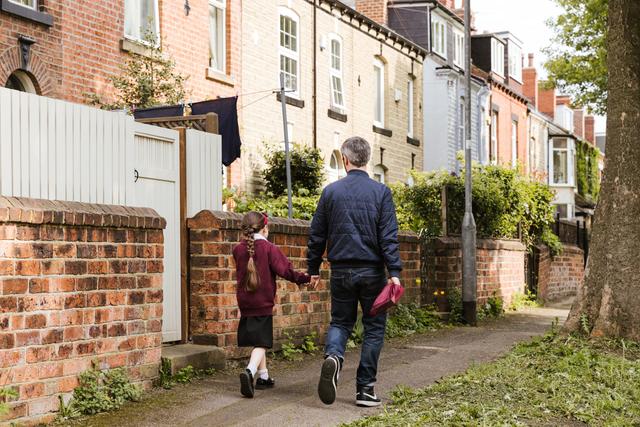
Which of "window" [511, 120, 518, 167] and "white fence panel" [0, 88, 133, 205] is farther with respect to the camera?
"window" [511, 120, 518, 167]

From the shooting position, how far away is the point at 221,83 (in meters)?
19.2

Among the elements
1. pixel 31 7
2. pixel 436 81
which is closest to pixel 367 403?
pixel 31 7

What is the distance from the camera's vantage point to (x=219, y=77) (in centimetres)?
1900

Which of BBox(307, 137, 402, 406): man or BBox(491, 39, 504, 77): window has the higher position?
BBox(491, 39, 504, 77): window

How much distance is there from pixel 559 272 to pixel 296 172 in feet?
29.9

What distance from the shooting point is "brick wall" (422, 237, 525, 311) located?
17.0m

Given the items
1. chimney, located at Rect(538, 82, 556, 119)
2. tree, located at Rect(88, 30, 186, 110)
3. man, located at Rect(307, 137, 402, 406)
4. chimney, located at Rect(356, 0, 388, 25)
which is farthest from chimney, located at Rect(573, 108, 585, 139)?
man, located at Rect(307, 137, 402, 406)

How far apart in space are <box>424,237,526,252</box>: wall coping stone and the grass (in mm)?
6831

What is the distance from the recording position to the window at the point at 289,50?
22.0 meters

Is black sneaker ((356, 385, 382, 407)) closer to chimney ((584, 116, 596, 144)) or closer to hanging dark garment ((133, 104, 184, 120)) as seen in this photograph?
hanging dark garment ((133, 104, 184, 120))

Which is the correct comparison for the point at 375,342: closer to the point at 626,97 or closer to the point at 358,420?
the point at 358,420

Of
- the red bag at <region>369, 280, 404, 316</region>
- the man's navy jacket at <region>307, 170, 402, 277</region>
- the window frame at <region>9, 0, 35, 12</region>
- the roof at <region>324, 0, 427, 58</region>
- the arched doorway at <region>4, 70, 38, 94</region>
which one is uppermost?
the roof at <region>324, 0, 427, 58</region>

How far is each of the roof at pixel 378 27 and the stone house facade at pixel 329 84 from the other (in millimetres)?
40

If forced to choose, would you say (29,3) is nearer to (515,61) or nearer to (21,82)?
(21,82)
